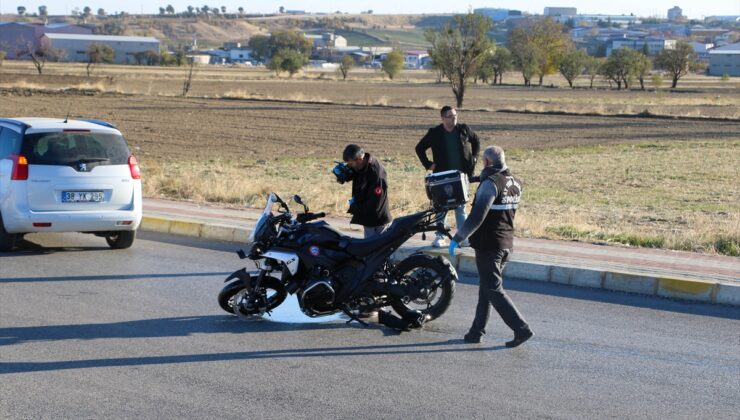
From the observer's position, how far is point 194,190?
18391 mm

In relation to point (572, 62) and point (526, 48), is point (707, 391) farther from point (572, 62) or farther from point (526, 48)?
point (526, 48)

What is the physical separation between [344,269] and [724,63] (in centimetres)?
15725

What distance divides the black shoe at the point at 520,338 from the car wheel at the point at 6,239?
6797 millimetres

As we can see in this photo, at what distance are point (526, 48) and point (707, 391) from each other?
115 m

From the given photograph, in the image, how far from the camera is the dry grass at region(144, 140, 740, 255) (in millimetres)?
14312

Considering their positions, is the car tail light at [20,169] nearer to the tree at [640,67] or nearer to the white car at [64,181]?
the white car at [64,181]

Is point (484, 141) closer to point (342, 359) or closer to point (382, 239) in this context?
point (382, 239)

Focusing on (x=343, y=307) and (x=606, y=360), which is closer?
(x=606, y=360)

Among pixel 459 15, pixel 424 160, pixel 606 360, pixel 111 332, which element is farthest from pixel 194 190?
pixel 459 15

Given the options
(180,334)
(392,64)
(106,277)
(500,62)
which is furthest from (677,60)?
(180,334)

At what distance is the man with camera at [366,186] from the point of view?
946 centimetres

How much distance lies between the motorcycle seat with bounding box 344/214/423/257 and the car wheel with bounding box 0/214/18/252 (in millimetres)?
5497

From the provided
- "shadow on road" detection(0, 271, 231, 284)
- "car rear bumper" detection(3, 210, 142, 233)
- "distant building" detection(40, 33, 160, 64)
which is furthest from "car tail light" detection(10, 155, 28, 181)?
"distant building" detection(40, 33, 160, 64)

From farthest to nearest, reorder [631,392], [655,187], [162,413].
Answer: [655,187] → [631,392] → [162,413]
